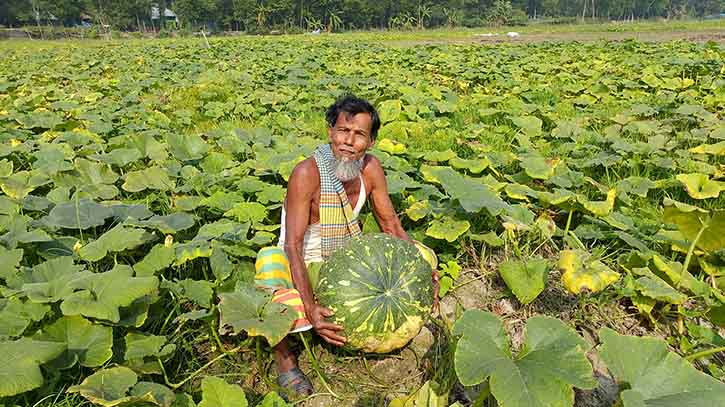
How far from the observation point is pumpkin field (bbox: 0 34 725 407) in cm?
167

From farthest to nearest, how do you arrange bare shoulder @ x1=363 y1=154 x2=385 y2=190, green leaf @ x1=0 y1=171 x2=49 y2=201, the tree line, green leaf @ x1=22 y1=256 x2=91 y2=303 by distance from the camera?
the tree line, green leaf @ x1=0 y1=171 x2=49 y2=201, bare shoulder @ x1=363 y1=154 x2=385 y2=190, green leaf @ x1=22 y1=256 x2=91 y2=303

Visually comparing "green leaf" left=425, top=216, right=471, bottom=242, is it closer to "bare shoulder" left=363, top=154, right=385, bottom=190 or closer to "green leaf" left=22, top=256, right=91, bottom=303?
"bare shoulder" left=363, top=154, right=385, bottom=190

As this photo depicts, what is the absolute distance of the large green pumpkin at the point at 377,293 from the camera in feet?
7.14

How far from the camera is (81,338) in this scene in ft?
6.21

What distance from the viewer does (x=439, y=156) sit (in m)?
4.16

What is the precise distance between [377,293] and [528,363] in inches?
31.8

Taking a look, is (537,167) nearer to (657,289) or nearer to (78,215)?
(657,289)

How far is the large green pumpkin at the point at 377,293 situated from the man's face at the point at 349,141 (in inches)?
17.1

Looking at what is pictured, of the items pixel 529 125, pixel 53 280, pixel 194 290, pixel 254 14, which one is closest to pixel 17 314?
pixel 53 280

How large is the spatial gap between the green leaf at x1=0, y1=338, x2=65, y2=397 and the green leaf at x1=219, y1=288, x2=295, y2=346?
1.96ft

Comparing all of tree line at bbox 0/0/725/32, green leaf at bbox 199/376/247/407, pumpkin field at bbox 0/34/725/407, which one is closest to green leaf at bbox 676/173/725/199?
pumpkin field at bbox 0/34/725/407

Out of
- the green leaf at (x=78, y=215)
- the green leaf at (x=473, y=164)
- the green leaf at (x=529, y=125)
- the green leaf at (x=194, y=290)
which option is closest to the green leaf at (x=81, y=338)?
the green leaf at (x=194, y=290)

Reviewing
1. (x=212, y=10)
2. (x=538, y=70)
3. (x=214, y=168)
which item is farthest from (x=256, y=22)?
(x=214, y=168)

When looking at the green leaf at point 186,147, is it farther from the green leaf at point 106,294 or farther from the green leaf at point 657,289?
the green leaf at point 657,289
